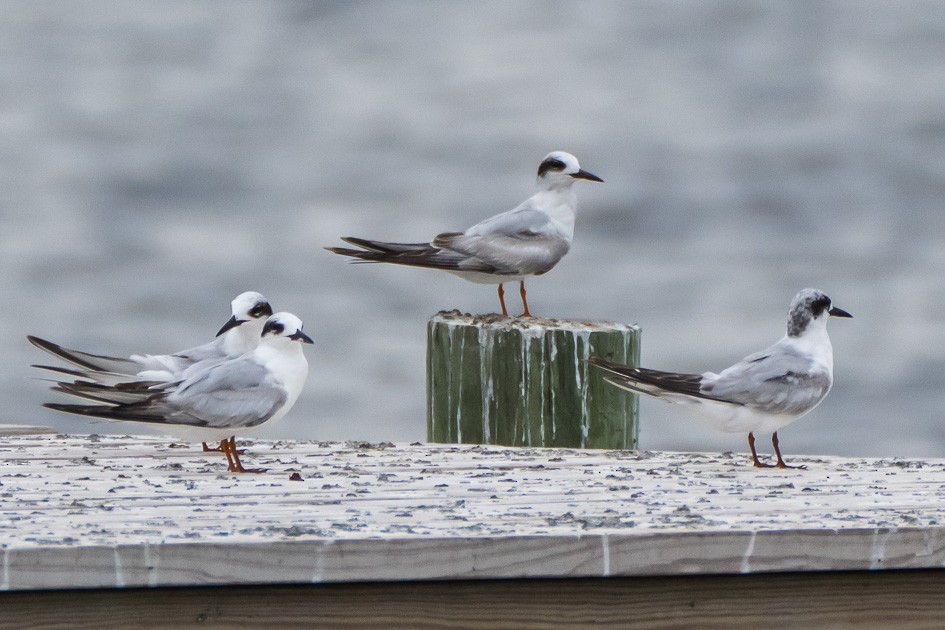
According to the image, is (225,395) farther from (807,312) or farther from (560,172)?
(560,172)

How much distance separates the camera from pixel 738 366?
5496 mm

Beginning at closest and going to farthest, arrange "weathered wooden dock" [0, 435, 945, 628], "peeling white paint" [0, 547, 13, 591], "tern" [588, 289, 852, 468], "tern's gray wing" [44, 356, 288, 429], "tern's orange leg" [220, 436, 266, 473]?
"peeling white paint" [0, 547, 13, 591] < "weathered wooden dock" [0, 435, 945, 628] < "tern's orange leg" [220, 436, 266, 473] < "tern's gray wing" [44, 356, 288, 429] < "tern" [588, 289, 852, 468]

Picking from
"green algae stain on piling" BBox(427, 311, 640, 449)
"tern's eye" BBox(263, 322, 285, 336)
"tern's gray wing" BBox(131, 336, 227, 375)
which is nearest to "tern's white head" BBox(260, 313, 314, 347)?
"tern's eye" BBox(263, 322, 285, 336)

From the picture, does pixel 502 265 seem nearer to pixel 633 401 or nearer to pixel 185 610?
pixel 633 401

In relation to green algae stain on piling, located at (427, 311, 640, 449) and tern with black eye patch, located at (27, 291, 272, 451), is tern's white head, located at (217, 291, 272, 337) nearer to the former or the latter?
tern with black eye patch, located at (27, 291, 272, 451)

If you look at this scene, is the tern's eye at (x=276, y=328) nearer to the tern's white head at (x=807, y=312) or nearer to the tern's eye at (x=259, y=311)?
the tern's eye at (x=259, y=311)

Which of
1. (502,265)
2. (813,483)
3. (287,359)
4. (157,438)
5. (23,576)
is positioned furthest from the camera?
(502,265)

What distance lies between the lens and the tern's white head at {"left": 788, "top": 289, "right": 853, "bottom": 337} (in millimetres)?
5648

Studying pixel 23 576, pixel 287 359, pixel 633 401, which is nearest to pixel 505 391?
pixel 633 401

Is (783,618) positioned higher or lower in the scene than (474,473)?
lower

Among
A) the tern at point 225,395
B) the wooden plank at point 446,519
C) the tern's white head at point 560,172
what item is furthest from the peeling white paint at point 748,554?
the tern's white head at point 560,172

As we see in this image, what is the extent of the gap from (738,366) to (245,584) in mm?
2559

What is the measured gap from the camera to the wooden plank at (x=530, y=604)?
342 centimetres

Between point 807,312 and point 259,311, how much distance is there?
2.01 metres
